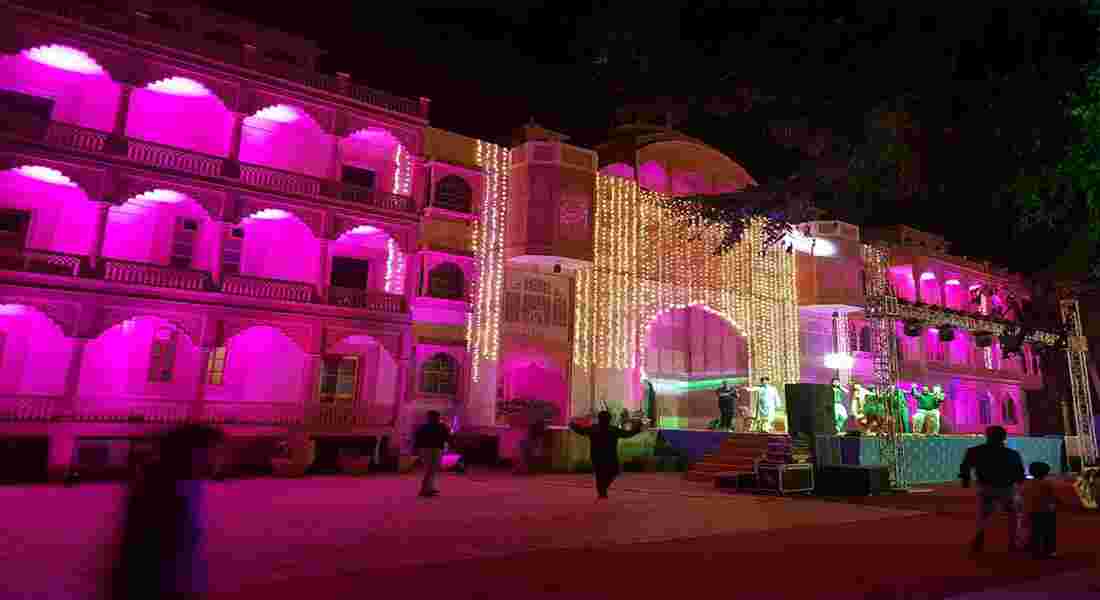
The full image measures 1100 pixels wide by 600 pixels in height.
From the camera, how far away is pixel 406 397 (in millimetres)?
20422

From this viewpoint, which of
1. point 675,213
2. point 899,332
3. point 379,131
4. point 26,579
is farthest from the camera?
point 899,332

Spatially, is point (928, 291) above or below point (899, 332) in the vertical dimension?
above

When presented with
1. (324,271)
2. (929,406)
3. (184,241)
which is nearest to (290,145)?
(184,241)

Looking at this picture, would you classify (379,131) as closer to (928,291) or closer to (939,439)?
(939,439)

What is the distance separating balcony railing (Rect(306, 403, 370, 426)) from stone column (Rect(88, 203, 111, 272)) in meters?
6.23

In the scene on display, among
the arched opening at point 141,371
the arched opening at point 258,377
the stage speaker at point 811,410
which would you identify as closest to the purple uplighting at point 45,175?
the arched opening at point 141,371

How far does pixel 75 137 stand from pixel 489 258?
11.6 meters

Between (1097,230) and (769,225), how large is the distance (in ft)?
19.4

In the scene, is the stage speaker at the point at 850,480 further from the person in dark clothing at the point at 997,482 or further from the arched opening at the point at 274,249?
the arched opening at the point at 274,249

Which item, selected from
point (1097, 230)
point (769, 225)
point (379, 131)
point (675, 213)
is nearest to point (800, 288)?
point (675, 213)

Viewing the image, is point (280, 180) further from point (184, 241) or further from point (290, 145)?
point (184, 241)

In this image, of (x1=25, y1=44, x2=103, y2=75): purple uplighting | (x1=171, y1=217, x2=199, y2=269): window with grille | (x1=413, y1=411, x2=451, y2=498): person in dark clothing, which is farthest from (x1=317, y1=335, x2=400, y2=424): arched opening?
(x1=25, y1=44, x2=103, y2=75): purple uplighting

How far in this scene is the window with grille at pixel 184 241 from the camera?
18.7m

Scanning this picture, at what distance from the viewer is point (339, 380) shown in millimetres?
20703
